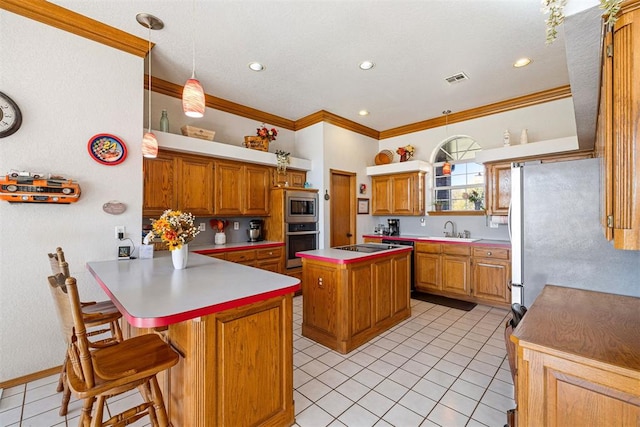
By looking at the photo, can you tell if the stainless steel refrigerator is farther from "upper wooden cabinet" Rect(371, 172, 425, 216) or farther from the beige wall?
the beige wall

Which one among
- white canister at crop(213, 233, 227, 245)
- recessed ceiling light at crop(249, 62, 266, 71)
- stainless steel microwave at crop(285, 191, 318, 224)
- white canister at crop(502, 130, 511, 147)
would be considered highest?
recessed ceiling light at crop(249, 62, 266, 71)

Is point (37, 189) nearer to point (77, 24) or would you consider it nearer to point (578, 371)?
point (77, 24)

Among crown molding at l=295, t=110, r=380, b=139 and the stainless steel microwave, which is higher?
crown molding at l=295, t=110, r=380, b=139

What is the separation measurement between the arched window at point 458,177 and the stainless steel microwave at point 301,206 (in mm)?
2305

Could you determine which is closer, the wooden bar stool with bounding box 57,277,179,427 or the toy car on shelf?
the wooden bar stool with bounding box 57,277,179,427

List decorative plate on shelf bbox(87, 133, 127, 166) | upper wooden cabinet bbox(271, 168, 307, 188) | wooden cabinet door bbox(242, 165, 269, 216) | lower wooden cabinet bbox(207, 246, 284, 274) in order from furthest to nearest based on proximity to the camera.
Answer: upper wooden cabinet bbox(271, 168, 307, 188)
wooden cabinet door bbox(242, 165, 269, 216)
lower wooden cabinet bbox(207, 246, 284, 274)
decorative plate on shelf bbox(87, 133, 127, 166)

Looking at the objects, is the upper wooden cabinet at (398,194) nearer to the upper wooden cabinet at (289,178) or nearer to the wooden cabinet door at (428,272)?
the wooden cabinet door at (428,272)

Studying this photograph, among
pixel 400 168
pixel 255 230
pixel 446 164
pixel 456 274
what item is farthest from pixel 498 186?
pixel 255 230

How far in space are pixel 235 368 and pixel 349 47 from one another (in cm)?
299

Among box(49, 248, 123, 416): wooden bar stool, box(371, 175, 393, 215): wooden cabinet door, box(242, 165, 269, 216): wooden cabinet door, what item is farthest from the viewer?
box(371, 175, 393, 215): wooden cabinet door

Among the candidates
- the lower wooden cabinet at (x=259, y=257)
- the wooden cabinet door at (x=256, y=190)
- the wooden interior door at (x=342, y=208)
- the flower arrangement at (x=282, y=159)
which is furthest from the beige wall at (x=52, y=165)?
the wooden interior door at (x=342, y=208)

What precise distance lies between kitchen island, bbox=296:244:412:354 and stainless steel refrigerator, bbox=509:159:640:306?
128cm

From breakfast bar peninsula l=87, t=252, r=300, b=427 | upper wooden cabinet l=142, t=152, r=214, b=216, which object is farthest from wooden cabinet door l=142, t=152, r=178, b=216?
breakfast bar peninsula l=87, t=252, r=300, b=427

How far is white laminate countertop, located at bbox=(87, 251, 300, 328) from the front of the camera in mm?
1189
